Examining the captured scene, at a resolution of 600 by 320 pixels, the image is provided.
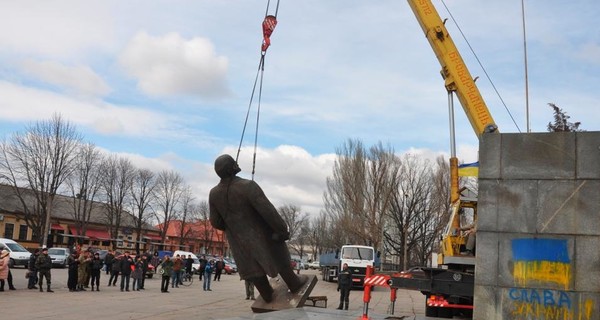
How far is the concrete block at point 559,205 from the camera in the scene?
8.82 m

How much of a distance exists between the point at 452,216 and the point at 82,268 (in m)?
15.1

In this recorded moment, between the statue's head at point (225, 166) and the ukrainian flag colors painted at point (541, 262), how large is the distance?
16.2 feet

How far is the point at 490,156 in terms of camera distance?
9.39 metres

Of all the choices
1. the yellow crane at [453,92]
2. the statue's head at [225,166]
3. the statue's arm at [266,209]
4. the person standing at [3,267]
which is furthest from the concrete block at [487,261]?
the person standing at [3,267]

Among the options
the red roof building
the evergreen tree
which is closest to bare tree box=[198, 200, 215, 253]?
the red roof building

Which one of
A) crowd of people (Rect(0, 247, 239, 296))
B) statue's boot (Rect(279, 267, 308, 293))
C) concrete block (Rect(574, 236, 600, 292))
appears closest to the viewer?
concrete block (Rect(574, 236, 600, 292))

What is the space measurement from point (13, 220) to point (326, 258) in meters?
40.5

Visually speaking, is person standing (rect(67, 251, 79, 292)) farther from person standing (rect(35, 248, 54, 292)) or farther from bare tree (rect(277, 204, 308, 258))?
bare tree (rect(277, 204, 308, 258))

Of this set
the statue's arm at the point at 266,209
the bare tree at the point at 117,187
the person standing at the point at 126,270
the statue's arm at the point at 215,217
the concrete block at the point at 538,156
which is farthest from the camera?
the bare tree at the point at 117,187

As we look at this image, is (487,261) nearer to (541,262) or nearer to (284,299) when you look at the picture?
(541,262)

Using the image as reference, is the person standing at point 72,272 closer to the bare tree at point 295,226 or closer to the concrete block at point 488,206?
the concrete block at point 488,206

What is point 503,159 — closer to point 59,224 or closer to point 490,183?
point 490,183

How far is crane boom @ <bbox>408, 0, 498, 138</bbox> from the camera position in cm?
1622

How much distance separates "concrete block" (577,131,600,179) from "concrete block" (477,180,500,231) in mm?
1230
